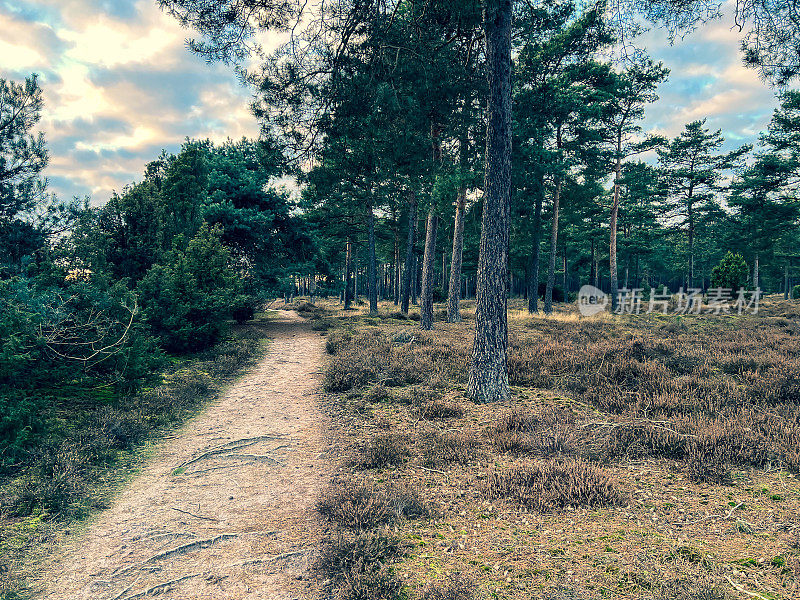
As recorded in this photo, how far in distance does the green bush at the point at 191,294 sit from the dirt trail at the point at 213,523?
215 inches

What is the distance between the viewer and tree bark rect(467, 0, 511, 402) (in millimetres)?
7758

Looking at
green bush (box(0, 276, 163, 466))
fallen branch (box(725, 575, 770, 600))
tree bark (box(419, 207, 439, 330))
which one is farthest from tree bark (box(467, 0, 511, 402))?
tree bark (box(419, 207, 439, 330))

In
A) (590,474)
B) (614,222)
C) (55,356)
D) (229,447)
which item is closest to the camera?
(590,474)

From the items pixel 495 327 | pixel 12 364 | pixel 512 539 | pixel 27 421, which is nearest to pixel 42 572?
pixel 27 421

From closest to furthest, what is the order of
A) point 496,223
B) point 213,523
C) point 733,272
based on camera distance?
point 213,523, point 496,223, point 733,272

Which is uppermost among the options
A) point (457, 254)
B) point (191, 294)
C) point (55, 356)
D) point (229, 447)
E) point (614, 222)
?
point (614, 222)

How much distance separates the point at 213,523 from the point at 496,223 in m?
6.44

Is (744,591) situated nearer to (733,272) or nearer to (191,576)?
(191,576)

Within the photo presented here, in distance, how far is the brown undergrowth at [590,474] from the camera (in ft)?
10.5

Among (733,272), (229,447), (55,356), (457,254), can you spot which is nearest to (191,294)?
(55,356)

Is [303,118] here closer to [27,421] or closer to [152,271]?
[152,271]

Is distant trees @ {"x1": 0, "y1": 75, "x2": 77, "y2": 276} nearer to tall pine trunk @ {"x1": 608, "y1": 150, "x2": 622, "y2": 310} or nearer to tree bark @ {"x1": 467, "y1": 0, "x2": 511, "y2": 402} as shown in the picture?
tree bark @ {"x1": 467, "y1": 0, "x2": 511, "y2": 402}

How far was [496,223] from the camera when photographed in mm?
7816

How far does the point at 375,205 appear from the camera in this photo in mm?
26812
